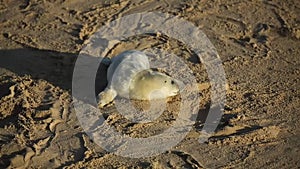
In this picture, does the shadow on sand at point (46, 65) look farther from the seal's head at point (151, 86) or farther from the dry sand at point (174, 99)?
the seal's head at point (151, 86)

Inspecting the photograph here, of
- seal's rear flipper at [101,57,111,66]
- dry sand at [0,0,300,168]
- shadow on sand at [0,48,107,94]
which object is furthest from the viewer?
seal's rear flipper at [101,57,111,66]

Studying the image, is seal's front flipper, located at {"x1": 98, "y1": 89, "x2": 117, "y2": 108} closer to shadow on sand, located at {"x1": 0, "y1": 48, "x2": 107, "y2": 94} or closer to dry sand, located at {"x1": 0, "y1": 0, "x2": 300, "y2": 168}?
dry sand, located at {"x1": 0, "y1": 0, "x2": 300, "y2": 168}

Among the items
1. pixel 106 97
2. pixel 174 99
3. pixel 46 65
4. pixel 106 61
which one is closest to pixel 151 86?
pixel 174 99

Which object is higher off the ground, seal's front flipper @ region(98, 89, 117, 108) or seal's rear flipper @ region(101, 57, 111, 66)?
seal's rear flipper @ region(101, 57, 111, 66)

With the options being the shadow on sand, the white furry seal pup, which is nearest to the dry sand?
the shadow on sand

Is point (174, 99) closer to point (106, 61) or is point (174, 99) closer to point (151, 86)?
point (151, 86)

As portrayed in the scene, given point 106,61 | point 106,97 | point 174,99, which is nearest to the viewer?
point 106,97

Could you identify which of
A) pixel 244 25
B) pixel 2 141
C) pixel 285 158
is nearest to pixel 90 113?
pixel 2 141

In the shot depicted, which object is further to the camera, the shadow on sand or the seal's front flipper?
the shadow on sand
